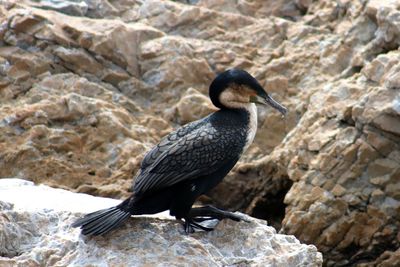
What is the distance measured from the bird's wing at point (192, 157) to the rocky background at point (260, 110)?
8.53 ft

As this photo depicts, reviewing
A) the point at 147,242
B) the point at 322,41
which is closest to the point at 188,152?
the point at 147,242

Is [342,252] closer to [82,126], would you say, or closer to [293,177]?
[293,177]

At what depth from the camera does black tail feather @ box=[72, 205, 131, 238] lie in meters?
6.27

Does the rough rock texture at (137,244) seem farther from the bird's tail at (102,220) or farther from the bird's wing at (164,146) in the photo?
the bird's wing at (164,146)

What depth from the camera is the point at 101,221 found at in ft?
20.7

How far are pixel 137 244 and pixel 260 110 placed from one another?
424 cm

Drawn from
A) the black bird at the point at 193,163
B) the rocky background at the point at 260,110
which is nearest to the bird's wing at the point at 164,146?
the black bird at the point at 193,163

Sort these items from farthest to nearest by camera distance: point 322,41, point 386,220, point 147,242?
1. point 322,41
2. point 386,220
3. point 147,242

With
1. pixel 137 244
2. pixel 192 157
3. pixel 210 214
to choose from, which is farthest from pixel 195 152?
pixel 137 244

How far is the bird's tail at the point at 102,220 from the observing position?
20.6ft

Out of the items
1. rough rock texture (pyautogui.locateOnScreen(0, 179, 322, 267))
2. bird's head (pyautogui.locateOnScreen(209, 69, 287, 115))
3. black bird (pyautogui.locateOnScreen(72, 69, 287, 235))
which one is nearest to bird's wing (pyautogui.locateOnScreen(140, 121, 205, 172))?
black bird (pyautogui.locateOnScreen(72, 69, 287, 235))

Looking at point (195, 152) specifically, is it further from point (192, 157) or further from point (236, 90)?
point (236, 90)

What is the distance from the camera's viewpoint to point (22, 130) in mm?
9609

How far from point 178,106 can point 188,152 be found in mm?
3662
